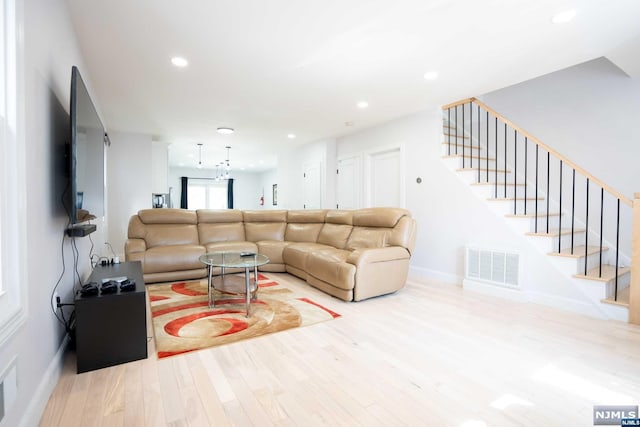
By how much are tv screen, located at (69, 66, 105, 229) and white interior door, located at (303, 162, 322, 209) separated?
425cm

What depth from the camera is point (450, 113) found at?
4633mm

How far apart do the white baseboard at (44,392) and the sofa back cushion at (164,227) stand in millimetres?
2484

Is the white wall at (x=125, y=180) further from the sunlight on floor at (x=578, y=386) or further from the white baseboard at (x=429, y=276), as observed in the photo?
the sunlight on floor at (x=578, y=386)

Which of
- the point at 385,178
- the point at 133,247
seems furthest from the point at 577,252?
the point at 133,247

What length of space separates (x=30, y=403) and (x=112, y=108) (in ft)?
13.7

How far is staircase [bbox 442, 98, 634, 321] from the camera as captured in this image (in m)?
2.97

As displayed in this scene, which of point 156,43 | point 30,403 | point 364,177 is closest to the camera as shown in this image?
point 30,403

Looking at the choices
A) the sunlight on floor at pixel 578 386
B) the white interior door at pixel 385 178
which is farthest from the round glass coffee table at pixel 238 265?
the white interior door at pixel 385 178

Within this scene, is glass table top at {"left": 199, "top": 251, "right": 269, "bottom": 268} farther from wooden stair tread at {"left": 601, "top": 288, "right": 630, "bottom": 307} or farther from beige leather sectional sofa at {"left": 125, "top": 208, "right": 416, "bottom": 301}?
wooden stair tread at {"left": 601, "top": 288, "right": 630, "bottom": 307}

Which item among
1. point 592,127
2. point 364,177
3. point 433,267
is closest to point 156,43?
point 364,177

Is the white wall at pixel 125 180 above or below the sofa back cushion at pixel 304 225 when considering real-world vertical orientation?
above

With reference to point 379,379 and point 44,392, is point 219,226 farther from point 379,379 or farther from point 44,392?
point 379,379

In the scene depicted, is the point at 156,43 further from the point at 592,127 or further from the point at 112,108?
the point at 592,127

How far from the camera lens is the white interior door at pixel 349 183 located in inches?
221
